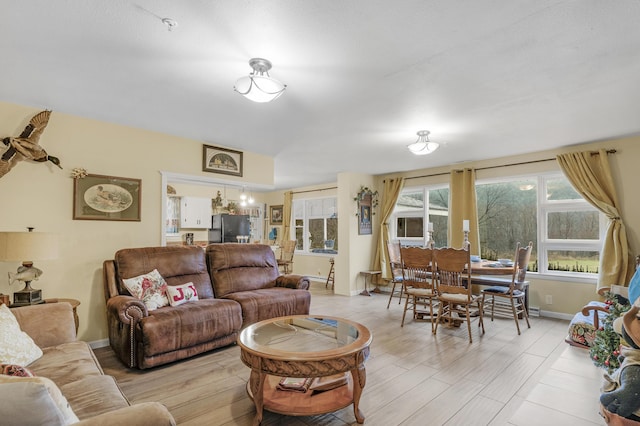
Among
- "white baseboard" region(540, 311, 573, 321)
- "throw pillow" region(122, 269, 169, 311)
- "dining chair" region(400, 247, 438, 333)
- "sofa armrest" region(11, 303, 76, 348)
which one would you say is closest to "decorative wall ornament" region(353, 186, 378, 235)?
"dining chair" region(400, 247, 438, 333)

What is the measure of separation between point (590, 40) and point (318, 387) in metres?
2.88

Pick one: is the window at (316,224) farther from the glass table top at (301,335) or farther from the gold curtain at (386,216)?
the glass table top at (301,335)

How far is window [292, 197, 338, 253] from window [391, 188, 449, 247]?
1.75 m

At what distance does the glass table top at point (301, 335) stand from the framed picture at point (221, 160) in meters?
2.47

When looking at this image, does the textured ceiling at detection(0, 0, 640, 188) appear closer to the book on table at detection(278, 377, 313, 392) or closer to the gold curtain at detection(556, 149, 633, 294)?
the gold curtain at detection(556, 149, 633, 294)

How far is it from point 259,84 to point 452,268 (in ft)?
9.47

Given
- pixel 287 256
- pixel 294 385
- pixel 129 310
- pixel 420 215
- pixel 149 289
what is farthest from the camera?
pixel 287 256

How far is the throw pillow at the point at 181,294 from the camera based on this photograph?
328cm

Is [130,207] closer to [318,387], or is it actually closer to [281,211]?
[318,387]

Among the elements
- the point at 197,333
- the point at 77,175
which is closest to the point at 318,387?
the point at 197,333

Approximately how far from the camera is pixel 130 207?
3.63m

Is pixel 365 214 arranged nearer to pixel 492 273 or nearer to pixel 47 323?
pixel 492 273

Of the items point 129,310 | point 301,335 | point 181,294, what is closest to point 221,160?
point 181,294

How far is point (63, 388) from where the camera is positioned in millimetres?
1608
